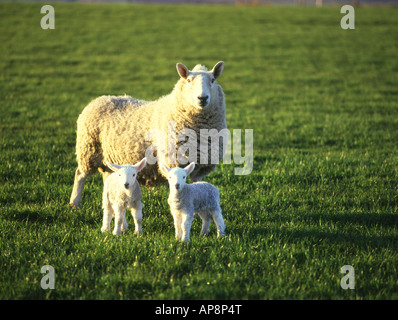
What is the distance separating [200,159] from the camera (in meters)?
5.26

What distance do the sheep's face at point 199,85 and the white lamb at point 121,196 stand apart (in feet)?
3.28

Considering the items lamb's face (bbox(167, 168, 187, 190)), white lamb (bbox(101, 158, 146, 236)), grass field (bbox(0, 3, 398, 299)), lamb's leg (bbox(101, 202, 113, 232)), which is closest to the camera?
grass field (bbox(0, 3, 398, 299))

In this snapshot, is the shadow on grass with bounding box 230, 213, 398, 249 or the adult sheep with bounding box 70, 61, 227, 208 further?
the adult sheep with bounding box 70, 61, 227, 208

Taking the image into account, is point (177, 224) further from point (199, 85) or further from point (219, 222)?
point (199, 85)

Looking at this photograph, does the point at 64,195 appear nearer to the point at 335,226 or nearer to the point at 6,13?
the point at 335,226

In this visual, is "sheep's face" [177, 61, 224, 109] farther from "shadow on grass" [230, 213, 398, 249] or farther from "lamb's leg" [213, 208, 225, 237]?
"shadow on grass" [230, 213, 398, 249]

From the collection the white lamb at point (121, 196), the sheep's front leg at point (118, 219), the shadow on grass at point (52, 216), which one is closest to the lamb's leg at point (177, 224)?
the white lamb at point (121, 196)

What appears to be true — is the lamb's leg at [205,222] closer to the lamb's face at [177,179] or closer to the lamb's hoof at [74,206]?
the lamb's face at [177,179]

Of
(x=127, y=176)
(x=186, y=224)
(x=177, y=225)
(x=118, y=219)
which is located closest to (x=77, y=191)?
(x=118, y=219)

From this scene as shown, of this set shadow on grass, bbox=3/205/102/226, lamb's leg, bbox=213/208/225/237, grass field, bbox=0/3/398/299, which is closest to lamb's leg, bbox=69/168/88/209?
grass field, bbox=0/3/398/299

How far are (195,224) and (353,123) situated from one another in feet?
21.8

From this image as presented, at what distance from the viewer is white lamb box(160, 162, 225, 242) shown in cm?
429

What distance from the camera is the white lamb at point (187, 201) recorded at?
4.29 metres

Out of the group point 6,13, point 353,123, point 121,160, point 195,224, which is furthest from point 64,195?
point 6,13
